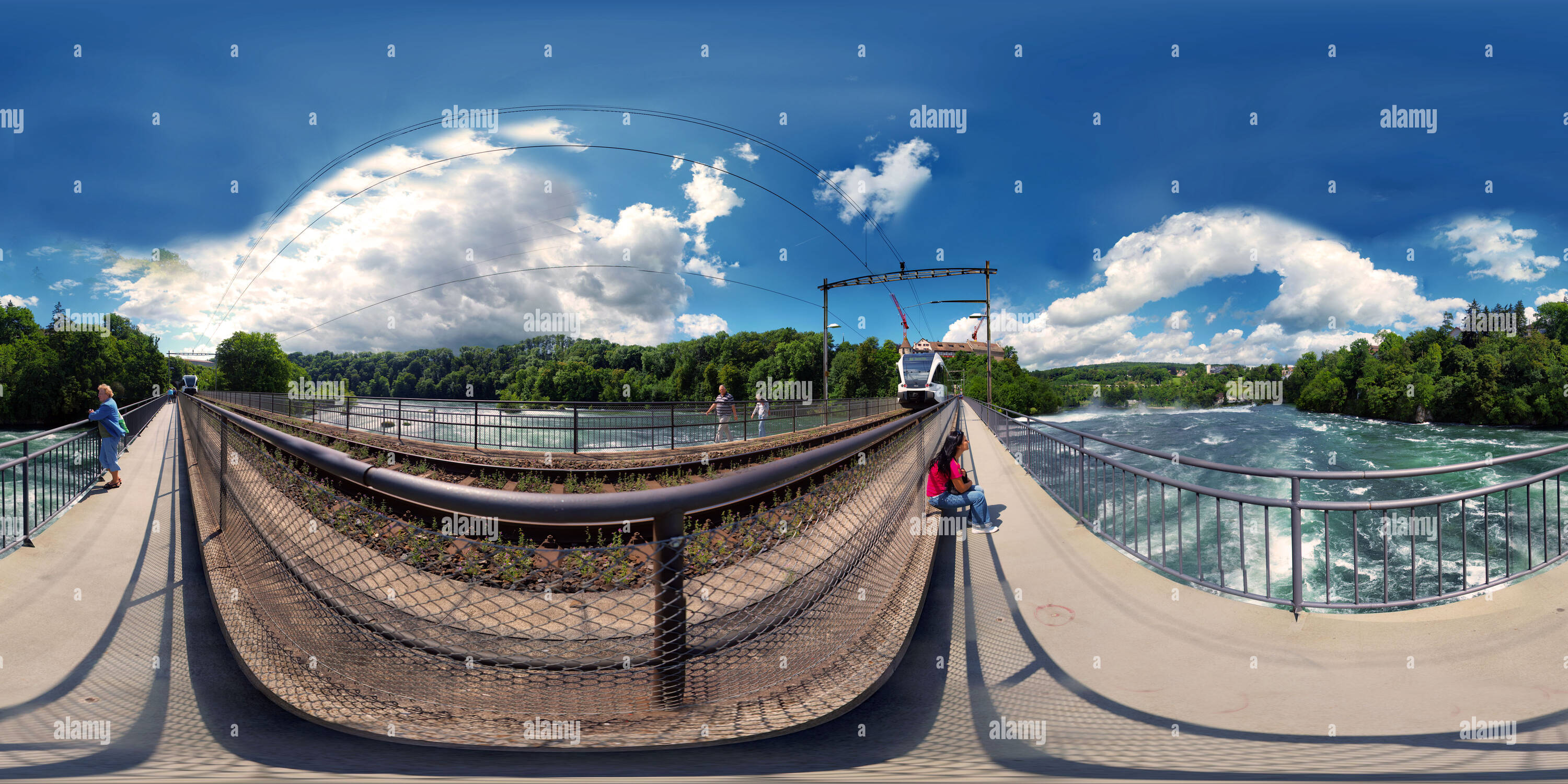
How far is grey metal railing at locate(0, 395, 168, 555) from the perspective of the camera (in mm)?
4773

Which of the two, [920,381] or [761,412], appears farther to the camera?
[920,381]

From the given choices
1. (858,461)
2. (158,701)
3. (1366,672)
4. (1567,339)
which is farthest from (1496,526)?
(1567,339)

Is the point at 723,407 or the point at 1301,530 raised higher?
the point at 723,407

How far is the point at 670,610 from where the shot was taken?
2006 mm

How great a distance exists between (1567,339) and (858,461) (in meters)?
88.9

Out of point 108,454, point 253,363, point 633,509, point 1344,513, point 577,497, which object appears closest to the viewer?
point 577,497

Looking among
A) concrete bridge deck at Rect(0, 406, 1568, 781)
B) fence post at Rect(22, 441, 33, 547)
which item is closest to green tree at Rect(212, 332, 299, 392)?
fence post at Rect(22, 441, 33, 547)

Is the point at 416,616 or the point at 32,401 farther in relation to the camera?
the point at 32,401

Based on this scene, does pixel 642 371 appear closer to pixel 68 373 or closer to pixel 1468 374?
pixel 68 373

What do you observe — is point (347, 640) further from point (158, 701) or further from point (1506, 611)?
point (1506, 611)

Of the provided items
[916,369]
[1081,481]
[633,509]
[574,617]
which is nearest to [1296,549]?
[1081,481]

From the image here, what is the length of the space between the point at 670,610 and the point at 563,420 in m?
17.1

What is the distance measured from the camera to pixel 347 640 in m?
2.80

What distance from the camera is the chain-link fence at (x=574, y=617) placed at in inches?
84.6
